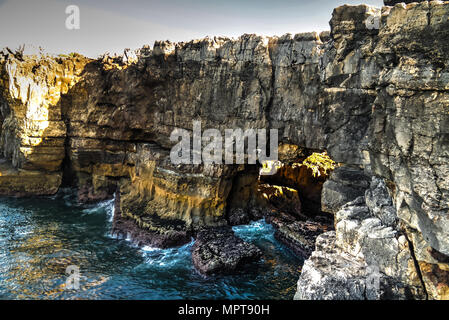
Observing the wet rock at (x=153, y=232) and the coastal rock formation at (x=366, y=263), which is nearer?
the coastal rock formation at (x=366, y=263)

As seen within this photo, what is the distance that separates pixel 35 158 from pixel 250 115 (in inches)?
922

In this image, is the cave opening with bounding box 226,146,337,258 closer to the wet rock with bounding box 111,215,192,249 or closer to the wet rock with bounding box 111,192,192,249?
the wet rock with bounding box 111,192,192,249

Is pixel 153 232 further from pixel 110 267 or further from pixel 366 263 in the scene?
pixel 366 263

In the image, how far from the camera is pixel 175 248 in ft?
70.8

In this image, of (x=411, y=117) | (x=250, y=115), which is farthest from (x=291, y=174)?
(x=411, y=117)

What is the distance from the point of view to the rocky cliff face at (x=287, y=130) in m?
9.83

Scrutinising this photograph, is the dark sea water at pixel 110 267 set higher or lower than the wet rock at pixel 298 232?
lower

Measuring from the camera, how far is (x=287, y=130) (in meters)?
21.1

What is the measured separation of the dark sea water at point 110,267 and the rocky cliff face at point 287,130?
203 cm

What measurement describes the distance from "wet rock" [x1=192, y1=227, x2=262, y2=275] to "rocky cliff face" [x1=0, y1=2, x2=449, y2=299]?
8.51 feet

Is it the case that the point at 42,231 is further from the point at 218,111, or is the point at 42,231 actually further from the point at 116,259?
the point at 218,111
